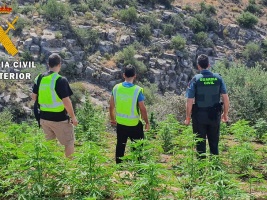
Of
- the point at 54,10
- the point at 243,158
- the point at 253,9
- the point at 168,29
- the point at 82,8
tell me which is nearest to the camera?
the point at 243,158

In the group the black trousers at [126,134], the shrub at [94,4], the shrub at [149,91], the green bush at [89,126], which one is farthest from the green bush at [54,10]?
the black trousers at [126,134]

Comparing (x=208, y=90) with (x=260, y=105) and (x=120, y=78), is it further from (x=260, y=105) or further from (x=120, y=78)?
(x=120, y=78)

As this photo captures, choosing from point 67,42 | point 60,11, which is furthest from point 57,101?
point 60,11

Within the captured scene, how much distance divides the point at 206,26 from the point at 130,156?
32208 mm

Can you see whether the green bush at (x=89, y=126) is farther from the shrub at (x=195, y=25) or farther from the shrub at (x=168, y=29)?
the shrub at (x=195, y=25)

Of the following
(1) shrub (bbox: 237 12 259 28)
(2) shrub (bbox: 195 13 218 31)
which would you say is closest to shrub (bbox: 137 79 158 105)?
(2) shrub (bbox: 195 13 218 31)

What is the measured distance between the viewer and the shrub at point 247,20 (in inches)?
1431

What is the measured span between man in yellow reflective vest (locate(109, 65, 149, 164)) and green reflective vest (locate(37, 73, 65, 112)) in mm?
788

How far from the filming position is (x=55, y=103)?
5.49 m

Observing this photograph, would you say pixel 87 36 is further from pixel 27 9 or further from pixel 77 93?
pixel 77 93

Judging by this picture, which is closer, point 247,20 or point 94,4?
point 94,4

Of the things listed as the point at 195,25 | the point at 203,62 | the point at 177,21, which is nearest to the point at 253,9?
the point at 195,25

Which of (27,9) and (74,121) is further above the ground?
(74,121)

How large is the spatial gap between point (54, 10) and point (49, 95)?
25.2 m
